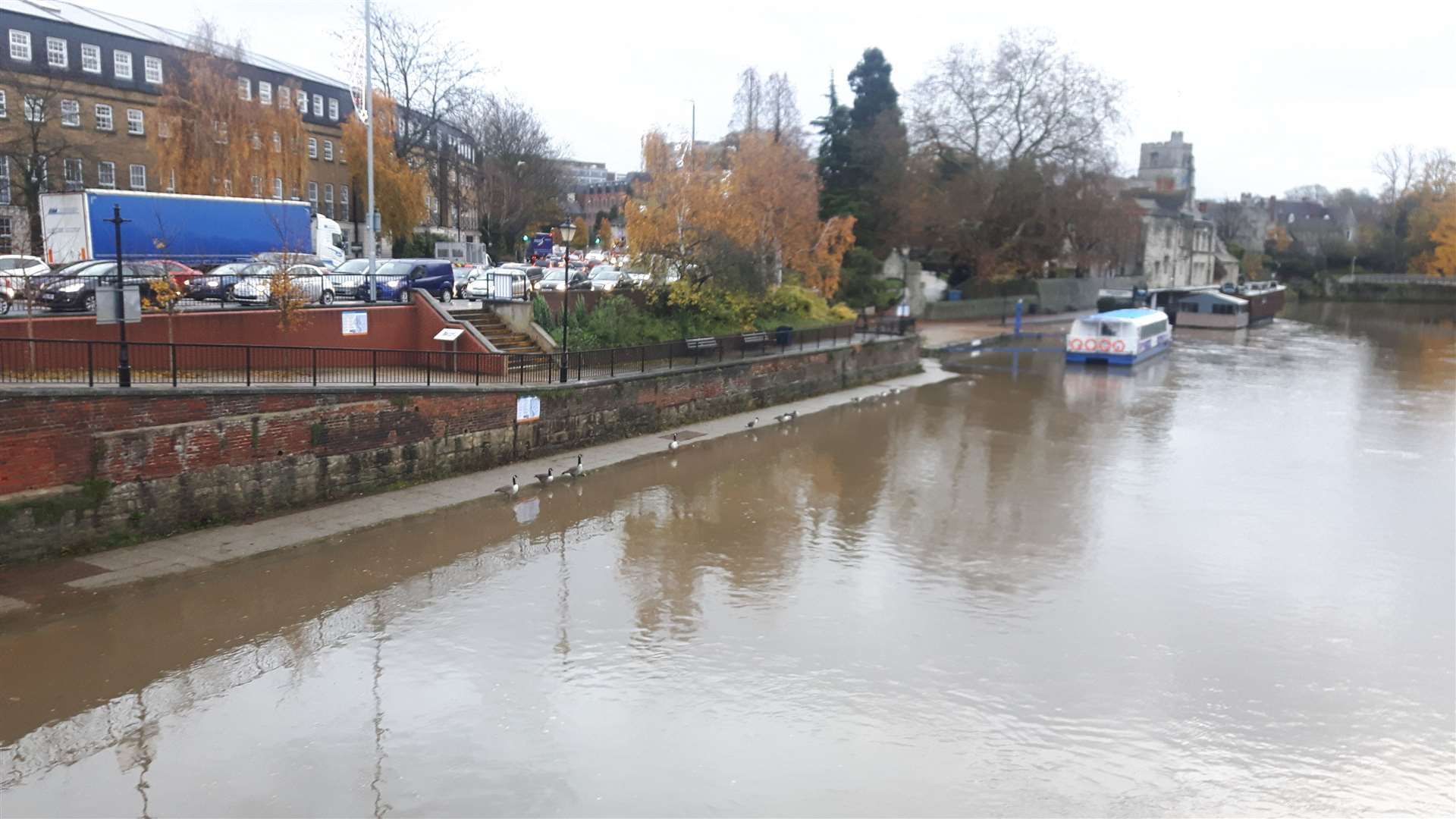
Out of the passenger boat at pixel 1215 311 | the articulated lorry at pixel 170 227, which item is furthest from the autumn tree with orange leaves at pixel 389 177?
the passenger boat at pixel 1215 311

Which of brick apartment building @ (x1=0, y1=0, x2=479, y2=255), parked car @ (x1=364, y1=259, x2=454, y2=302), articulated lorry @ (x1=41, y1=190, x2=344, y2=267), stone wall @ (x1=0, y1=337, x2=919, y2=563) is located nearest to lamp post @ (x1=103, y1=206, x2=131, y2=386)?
stone wall @ (x1=0, y1=337, x2=919, y2=563)

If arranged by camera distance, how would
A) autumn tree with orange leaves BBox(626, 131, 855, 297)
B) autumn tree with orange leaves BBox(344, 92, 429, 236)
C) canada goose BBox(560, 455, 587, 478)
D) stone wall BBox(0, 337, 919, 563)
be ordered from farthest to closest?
autumn tree with orange leaves BBox(344, 92, 429, 236) < autumn tree with orange leaves BBox(626, 131, 855, 297) < canada goose BBox(560, 455, 587, 478) < stone wall BBox(0, 337, 919, 563)

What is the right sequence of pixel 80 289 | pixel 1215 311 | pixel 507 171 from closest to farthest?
pixel 80 289
pixel 507 171
pixel 1215 311

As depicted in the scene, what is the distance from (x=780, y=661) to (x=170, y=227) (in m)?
23.8

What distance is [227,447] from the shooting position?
15.1m

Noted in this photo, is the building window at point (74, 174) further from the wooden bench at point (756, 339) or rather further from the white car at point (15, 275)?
the wooden bench at point (756, 339)

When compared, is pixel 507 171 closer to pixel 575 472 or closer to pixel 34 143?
pixel 34 143

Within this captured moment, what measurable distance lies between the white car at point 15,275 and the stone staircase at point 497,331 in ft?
27.0

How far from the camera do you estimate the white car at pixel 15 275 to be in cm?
1747

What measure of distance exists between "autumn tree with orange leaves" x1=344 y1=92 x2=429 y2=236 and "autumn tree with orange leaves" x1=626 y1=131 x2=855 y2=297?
1328 centimetres

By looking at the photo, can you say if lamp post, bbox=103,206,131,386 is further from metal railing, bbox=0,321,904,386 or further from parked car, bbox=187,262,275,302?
parked car, bbox=187,262,275,302

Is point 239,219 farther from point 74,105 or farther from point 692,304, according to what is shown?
point 74,105

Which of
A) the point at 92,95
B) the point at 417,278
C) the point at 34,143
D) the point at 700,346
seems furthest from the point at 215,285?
the point at 92,95

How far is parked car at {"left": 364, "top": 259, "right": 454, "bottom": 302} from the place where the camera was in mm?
24375
